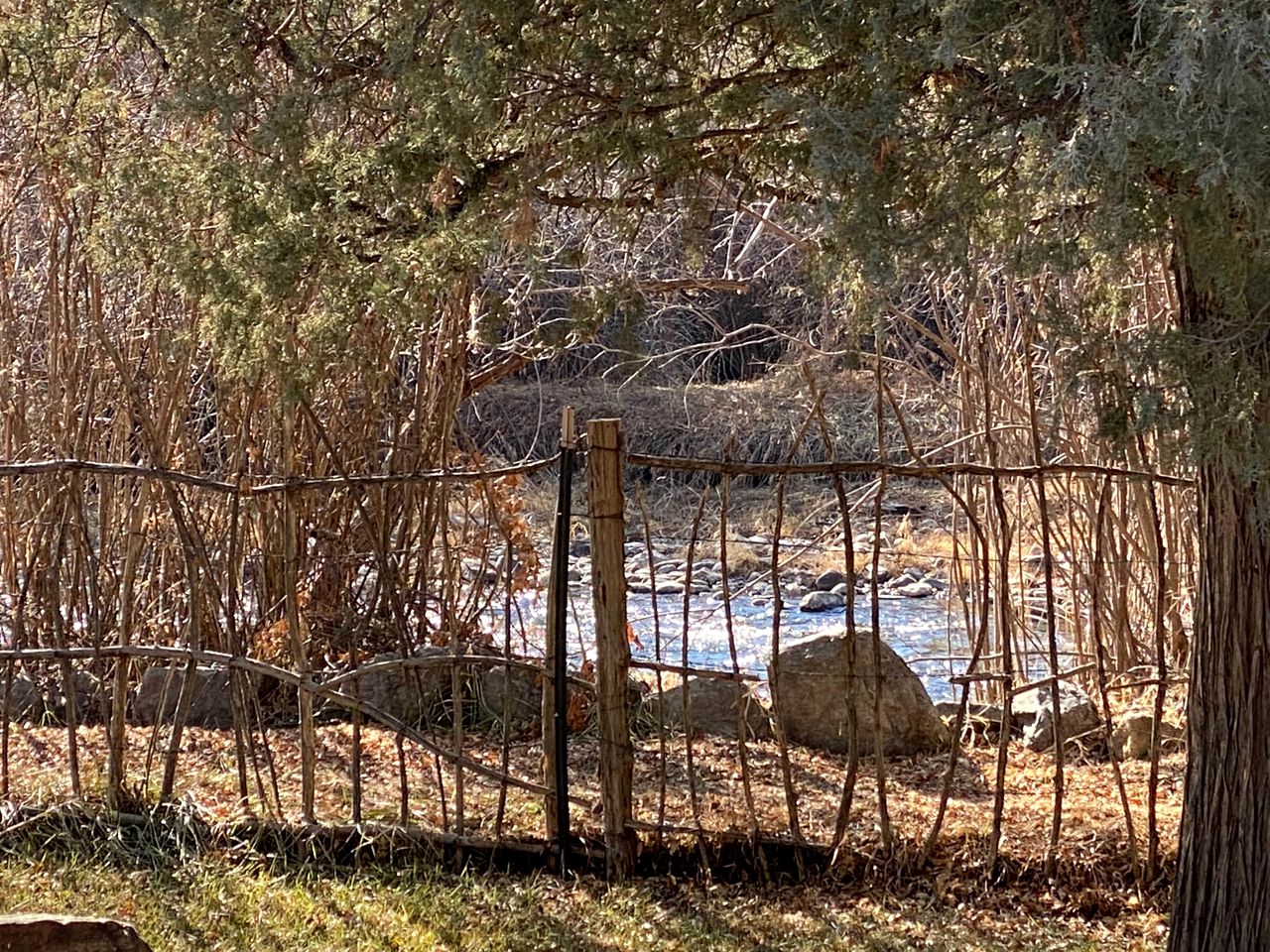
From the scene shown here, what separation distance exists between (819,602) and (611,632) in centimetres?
680

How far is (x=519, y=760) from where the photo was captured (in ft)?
17.9

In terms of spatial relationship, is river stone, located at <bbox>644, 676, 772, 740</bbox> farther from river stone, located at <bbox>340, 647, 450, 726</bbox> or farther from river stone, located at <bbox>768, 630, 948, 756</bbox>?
river stone, located at <bbox>340, 647, 450, 726</bbox>

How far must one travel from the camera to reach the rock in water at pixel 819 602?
10789 mm

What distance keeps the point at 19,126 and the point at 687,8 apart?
4.17 meters

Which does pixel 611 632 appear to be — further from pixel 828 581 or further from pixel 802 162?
pixel 828 581

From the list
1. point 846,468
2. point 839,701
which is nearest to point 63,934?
point 846,468

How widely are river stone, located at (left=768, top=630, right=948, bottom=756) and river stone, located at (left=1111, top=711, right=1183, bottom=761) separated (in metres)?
0.65

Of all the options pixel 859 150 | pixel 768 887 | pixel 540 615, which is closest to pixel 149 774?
pixel 768 887

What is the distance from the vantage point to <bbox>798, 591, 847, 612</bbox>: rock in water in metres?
10.8

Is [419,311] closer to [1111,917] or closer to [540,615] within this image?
[1111,917]

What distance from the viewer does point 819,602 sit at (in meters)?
10.8

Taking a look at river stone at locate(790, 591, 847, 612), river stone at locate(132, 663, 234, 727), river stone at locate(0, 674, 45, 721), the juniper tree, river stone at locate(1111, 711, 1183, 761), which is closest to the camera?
the juniper tree

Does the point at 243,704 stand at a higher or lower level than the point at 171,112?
lower

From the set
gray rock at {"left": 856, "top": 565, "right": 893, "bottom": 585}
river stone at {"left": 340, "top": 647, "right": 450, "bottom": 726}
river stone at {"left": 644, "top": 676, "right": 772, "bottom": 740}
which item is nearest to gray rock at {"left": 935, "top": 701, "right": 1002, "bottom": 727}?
river stone at {"left": 644, "top": 676, "right": 772, "bottom": 740}
